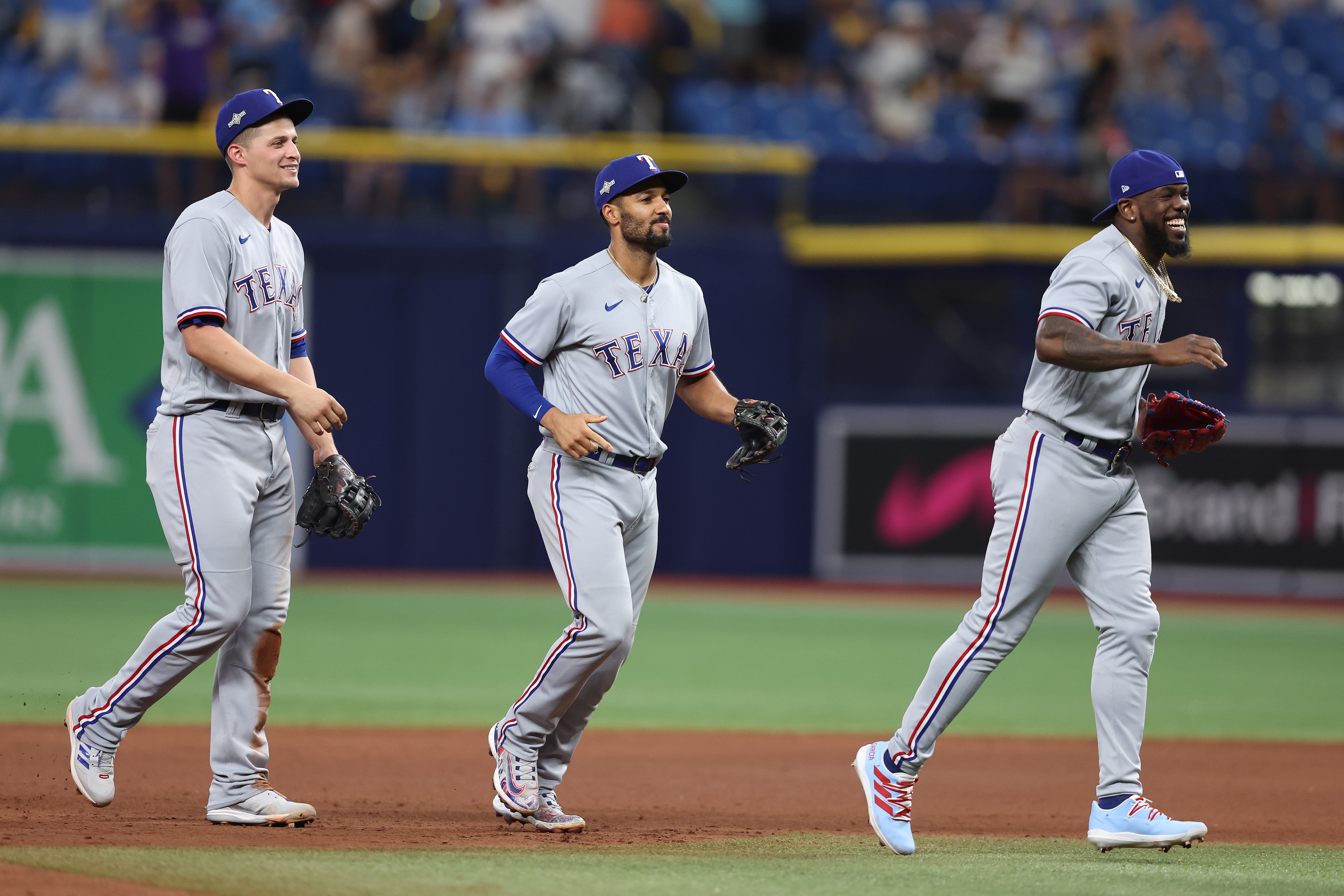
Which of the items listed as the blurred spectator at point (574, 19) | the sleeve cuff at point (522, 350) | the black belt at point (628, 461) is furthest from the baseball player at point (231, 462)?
the blurred spectator at point (574, 19)

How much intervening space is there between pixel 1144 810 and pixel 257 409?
114 inches

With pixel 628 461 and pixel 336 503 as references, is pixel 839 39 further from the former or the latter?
pixel 336 503

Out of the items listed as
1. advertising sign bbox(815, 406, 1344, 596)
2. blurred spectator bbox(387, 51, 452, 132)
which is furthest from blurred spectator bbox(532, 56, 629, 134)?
advertising sign bbox(815, 406, 1344, 596)

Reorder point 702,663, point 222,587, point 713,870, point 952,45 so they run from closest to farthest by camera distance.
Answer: point 713,870, point 222,587, point 702,663, point 952,45

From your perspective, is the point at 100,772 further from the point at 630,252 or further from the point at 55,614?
the point at 55,614

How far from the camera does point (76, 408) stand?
14266 mm

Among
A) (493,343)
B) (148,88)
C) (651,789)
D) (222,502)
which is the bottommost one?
(651,789)

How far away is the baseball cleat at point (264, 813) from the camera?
196 inches

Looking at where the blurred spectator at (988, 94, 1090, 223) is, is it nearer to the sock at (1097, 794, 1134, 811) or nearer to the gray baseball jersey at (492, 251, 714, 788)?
the gray baseball jersey at (492, 251, 714, 788)

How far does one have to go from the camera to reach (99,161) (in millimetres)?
14469

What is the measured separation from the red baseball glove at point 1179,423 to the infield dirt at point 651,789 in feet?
4.28

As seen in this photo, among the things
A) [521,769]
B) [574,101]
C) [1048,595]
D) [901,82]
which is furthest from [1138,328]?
[901,82]

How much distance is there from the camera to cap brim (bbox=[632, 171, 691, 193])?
514 cm

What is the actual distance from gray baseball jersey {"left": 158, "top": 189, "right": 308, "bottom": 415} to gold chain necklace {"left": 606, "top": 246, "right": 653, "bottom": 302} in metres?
0.98
